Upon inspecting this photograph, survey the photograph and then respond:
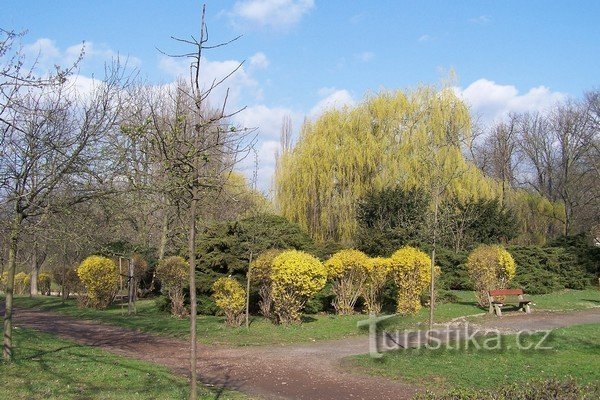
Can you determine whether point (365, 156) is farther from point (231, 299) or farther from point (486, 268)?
point (231, 299)

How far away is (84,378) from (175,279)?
30.6 ft

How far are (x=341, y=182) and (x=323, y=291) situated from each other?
1058 centimetres

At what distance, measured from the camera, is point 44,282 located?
117 feet

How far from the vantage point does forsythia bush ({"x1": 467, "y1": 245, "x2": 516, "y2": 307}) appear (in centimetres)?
1848

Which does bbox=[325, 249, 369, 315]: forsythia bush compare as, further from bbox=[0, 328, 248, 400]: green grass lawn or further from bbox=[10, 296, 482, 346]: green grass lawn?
bbox=[0, 328, 248, 400]: green grass lawn

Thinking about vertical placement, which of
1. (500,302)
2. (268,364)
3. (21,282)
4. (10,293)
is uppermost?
(10,293)

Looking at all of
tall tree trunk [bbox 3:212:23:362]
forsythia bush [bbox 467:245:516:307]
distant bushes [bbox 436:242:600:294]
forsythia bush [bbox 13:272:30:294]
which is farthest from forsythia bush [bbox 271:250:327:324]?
forsythia bush [bbox 13:272:30:294]

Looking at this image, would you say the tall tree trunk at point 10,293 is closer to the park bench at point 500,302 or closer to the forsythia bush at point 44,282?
the park bench at point 500,302

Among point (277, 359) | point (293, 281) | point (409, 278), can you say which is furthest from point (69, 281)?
point (277, 359)

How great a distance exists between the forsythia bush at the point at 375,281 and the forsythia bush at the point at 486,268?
11.6ft

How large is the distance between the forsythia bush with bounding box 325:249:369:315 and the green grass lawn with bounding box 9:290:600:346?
59cm

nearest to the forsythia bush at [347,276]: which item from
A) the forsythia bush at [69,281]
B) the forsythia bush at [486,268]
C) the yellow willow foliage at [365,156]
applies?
the forsythia bush at [486,268]

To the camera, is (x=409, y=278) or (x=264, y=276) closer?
(x=264, y=276)

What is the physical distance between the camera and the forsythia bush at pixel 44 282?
3494cm
